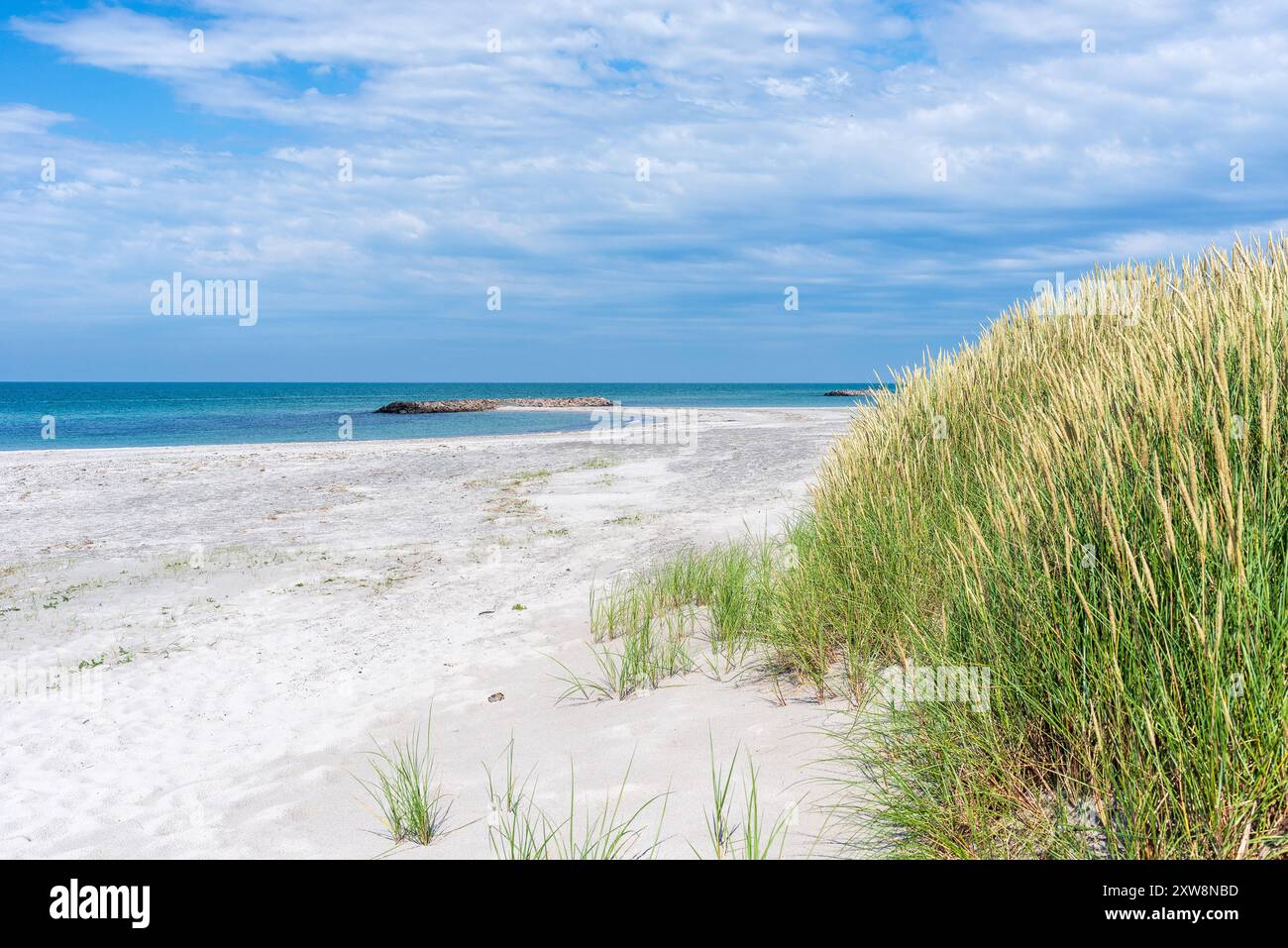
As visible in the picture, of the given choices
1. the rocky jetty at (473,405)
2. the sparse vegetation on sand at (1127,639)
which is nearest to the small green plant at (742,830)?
the sparse vegetation on sand at (1127,639)

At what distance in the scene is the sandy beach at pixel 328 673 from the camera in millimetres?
4203

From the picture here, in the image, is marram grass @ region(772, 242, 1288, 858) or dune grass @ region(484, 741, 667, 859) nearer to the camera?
marram grass @ region(772, 242, 1288, 858)

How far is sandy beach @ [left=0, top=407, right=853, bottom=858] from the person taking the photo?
4.20 metres

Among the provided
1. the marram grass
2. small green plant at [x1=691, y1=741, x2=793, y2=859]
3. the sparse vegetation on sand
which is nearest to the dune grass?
small green plant at [x1=691, y1=741, x2=793, y2=859]

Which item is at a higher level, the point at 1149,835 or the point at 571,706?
the point at 1149,835

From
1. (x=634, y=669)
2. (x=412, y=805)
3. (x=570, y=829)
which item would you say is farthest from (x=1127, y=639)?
(x=634, y=669)

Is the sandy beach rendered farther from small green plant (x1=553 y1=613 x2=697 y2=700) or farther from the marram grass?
the marram grass

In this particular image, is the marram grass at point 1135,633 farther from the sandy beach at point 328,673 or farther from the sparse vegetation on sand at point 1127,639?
the sandy beach at point 328,673

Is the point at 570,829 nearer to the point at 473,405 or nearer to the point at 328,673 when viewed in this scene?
the point at 328,673

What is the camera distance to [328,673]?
6578 millimetres
